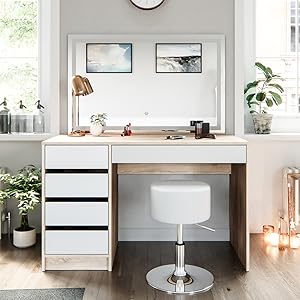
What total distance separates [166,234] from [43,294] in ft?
4.52

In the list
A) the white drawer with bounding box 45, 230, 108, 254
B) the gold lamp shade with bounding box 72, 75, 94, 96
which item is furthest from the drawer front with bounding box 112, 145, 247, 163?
the gold lamp shade with bounding box 72, 75, 94, 96

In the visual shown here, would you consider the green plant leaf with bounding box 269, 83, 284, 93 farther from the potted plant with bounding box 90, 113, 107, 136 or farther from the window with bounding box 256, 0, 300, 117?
the potted plant with bounding box 90, 113, 107, 136

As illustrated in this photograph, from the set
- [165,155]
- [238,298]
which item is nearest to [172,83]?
[165,155]

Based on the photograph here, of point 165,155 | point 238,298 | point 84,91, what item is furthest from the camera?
point 84,91

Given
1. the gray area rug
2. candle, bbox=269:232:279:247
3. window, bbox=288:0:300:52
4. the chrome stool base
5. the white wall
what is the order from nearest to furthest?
the gray area rug, the chrome stool base, candle, bbox=269:232:279:247, the white wall, window, bbox=288:0:300:52

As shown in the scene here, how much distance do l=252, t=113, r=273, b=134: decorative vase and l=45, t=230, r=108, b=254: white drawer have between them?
1567mm

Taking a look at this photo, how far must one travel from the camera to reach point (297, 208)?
Answer: 13.3ft

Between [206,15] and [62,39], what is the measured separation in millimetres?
1125

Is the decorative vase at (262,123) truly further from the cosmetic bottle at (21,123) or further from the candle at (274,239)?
the cosmetic bottle at (21,123)

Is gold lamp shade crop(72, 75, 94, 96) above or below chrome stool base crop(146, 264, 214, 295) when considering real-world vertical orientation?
above

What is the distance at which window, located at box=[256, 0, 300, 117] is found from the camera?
434 centimetres

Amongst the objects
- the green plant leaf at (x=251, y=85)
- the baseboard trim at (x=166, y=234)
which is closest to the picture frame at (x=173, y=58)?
the green plant leaf at (x=251, y=85)

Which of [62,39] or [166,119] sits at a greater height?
[62,39]

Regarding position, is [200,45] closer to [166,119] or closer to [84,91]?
[166,119]
